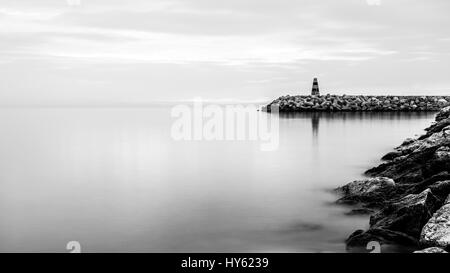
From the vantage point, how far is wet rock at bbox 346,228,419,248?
695 cm

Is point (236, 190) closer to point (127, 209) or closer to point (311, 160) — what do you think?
point (127, 209)

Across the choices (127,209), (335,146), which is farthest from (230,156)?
(127,209)

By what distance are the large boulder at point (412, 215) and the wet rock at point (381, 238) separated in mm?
181

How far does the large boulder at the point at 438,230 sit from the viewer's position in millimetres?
6266

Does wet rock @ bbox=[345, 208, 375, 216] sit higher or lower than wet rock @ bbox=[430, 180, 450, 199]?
lower

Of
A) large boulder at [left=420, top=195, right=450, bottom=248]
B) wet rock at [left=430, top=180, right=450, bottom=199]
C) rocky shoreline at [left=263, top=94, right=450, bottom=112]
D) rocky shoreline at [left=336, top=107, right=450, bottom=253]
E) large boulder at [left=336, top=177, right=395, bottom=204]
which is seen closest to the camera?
large boulder at [left=420, top=195, right=450, bottom=248]

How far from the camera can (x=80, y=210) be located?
10.5 m

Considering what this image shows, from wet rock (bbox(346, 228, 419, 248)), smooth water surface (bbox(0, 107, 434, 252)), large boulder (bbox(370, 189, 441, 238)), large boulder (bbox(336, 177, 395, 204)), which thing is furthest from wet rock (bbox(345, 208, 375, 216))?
wet rock (bbox(346, 228, 419, 248))

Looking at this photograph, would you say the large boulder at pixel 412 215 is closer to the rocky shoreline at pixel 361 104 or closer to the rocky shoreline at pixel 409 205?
the rocky shoreline at pixel 409 205

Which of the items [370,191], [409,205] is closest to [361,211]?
[370,191]

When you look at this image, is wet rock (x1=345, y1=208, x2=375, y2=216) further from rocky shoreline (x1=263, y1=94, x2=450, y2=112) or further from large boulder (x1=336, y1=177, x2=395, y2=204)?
rocky shoreline (x1=263, y1=94, x2=450, y2=112)
